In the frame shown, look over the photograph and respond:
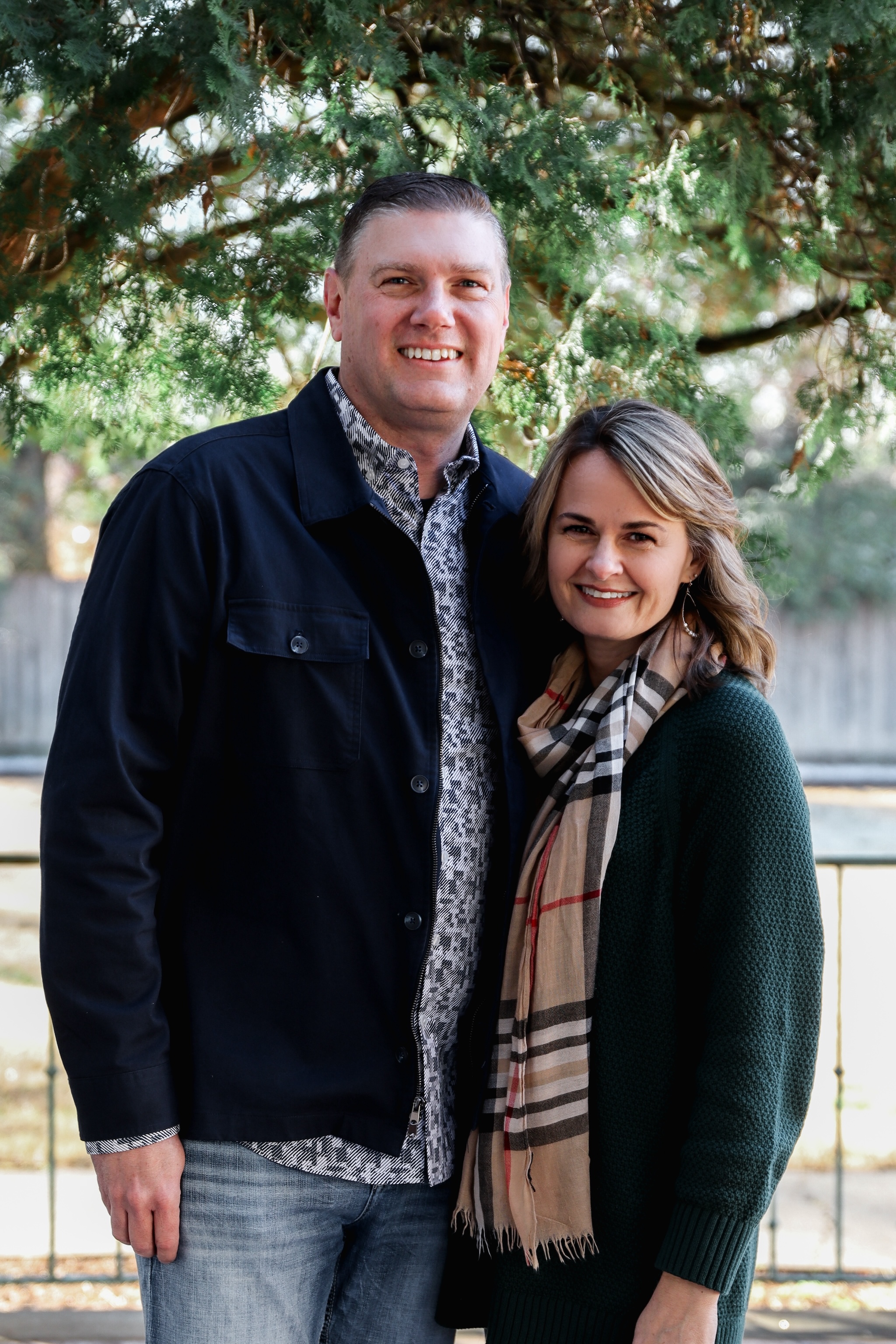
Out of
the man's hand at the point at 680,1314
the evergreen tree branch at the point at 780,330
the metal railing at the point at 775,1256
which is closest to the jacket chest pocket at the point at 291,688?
the man's hand at the point at 680,1314

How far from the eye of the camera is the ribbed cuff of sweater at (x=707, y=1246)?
1.55m

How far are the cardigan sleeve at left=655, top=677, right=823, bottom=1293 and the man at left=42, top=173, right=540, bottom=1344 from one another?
31 cm

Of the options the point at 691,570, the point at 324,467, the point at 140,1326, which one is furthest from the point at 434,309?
the point at 140,1326

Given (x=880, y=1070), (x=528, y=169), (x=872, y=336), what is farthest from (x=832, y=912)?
(x=528, y=169)

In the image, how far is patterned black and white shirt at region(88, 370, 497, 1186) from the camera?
5.71 feet

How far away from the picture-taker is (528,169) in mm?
2301

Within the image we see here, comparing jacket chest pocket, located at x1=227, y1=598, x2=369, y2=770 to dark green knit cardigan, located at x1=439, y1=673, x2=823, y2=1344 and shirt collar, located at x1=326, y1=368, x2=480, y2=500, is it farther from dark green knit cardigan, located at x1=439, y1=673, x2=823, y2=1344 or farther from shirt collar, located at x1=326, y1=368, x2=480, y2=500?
dark green knit cardigan, located at x1=439, y1=673, x2=823, y2=1344

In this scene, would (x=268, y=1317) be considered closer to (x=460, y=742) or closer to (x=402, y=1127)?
(x=402, y=1127)

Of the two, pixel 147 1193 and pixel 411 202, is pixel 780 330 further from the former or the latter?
pixel 147 1193

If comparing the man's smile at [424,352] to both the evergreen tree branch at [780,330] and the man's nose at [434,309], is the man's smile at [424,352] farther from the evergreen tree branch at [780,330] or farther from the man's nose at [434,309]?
the evergreen tree branch at [780,330]

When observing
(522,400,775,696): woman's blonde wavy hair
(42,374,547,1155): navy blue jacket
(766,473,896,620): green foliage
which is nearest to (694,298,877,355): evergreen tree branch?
(522,400,775,696): woman's blonde wavy hair

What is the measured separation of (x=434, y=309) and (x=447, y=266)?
0.09 m

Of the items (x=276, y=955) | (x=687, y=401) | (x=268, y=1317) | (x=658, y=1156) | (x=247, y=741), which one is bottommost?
(x=268, y=1317)

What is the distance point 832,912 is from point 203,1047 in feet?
25.5
